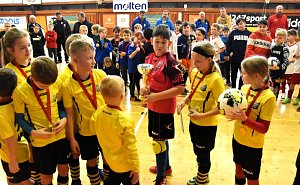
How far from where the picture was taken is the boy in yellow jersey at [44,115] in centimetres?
211

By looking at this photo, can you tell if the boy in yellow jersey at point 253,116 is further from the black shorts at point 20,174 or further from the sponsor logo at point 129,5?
the sponsor logo at point 129,5

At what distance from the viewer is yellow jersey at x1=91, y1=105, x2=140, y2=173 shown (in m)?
2.04

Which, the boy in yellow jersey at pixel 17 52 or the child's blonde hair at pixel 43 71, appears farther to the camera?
the boy in yellow jersey at pixel 17 52

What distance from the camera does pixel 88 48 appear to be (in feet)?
7.66

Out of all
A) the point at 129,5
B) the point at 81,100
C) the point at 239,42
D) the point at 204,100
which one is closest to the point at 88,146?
the point at 81,100

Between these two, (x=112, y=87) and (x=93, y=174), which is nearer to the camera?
(x=112, y=87)

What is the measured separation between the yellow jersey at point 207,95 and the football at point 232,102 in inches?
12.5

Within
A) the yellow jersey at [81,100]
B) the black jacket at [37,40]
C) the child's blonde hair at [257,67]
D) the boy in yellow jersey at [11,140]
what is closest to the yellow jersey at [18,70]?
the boy in yellow jersey at [11,140]

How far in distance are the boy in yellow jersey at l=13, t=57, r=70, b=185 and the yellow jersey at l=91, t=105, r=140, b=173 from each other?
1.23 ft

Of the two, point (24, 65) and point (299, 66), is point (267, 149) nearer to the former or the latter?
point (299, 66)

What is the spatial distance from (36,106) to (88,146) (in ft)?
1.99

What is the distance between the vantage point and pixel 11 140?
2150 mm

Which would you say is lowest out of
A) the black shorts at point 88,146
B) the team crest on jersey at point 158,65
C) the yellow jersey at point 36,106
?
the black shorts at point 88,146

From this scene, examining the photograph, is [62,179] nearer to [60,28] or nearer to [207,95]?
[207,95]
